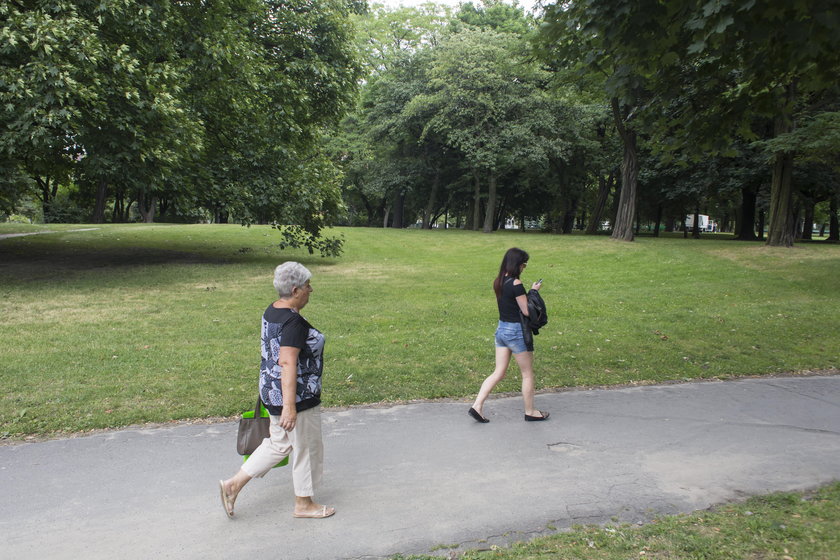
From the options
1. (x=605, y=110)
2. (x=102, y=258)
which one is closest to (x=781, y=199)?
(x=605, y=110)

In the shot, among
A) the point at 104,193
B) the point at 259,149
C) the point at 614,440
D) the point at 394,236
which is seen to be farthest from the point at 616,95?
the point at 104,193

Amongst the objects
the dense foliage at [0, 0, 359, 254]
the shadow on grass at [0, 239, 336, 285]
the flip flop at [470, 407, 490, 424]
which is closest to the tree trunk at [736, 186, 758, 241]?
the dense foliage at [0, 0, 359, 254]

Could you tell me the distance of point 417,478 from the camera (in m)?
4.43

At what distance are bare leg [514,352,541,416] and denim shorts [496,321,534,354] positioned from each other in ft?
0.20

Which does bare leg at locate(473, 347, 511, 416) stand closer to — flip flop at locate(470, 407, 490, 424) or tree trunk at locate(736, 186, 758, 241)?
flip flop at locate(470, 407, 490, 424)

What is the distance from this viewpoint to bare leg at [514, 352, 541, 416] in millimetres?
5613

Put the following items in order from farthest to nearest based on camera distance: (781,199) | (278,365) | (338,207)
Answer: (781,199)
(338,207)
(278,365)

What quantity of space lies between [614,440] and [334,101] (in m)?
17.5

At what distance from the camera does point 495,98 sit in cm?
3219

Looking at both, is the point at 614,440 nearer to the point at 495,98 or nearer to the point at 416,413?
the point at 416,413

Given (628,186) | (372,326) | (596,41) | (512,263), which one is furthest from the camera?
(628,186)

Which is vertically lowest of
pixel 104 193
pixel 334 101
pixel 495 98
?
pixel 104 193

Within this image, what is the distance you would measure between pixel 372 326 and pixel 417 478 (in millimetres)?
5856

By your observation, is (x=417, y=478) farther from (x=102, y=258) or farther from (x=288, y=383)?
(x=102, y=258)
